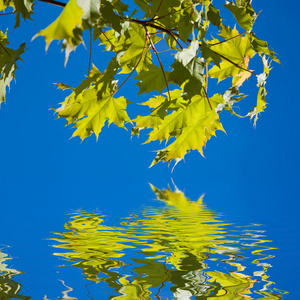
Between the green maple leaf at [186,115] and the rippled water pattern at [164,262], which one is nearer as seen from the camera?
the rippled water pattern at [164,262]

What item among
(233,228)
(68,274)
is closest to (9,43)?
(68,274)

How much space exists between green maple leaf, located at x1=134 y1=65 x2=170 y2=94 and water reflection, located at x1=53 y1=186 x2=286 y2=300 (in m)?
0.46

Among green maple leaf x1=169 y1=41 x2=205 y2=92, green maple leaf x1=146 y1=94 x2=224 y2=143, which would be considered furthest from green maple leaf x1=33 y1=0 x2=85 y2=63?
green maple leaf x1=146 y1=94 x2=224 y2=143

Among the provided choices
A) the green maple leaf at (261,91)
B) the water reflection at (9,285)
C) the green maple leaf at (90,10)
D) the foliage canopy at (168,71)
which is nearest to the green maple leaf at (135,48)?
the foliage canopy at (168,71)

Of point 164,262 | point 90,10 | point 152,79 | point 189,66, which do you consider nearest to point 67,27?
point 90,10

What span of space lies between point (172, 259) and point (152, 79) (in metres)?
0.55

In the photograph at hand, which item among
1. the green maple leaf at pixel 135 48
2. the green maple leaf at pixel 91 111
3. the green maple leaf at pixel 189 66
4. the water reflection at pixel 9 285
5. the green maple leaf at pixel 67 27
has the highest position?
the green maple leaf at pixel 135 48

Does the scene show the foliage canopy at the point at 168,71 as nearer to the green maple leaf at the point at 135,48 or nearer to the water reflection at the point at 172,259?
the green maple leaf at the point at 135,48

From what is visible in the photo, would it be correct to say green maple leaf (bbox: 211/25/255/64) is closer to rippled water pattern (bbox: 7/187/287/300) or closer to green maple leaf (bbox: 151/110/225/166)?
green maple leaf (bbox: 151/110/225/166)

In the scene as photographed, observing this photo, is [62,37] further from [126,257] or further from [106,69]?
[126,257]

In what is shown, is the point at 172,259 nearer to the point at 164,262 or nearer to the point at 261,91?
the point at 164,262

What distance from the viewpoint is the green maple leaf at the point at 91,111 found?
99 centimetres

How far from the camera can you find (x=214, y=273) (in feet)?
3.01

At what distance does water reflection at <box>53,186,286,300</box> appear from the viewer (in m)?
0.78
